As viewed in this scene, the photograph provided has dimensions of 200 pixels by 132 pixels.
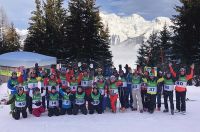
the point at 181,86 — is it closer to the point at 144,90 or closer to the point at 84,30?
the point at 144,90

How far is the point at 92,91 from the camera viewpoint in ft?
44.8

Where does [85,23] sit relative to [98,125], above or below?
above

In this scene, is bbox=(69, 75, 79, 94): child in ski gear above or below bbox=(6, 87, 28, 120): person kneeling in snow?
above

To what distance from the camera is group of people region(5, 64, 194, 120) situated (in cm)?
1320

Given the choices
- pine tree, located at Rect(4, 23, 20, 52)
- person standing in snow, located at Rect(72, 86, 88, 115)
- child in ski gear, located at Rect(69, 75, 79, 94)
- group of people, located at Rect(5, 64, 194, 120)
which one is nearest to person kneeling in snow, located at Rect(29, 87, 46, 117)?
group of people, located at Rect(5, 64, 194, 120)

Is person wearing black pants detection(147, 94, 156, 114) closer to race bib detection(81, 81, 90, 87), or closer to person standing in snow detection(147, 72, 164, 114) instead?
person standing in snow detection(147, 72, 164, 114)

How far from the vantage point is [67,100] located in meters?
13.3

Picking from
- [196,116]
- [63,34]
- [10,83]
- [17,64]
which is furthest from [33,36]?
[196,116]

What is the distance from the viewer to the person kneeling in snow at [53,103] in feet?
43.1

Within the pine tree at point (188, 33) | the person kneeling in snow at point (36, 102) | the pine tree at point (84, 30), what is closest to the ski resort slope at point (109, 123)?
the person kneeling in snow at point (36, 102)

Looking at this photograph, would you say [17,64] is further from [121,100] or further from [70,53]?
[121,100]

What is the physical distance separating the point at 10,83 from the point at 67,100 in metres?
2.31

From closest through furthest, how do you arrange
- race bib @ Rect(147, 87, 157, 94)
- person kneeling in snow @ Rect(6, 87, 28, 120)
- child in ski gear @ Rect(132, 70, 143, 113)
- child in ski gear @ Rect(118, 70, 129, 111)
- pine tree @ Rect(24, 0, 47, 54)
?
person kneeling in snow @ Rect(6, 87, 28, 120) < race bib @ Rect(147, 87, 157, 94) < child in ski gear @ Rect(132, 70, 143, 113) < child in ski gear @ Rect(118, 70, 129, 111) < pine tree @ Rect(24, 0, 47, 54)

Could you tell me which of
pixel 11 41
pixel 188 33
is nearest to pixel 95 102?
pixel 188 33
